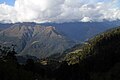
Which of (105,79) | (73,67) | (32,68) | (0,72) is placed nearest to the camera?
(0,72)

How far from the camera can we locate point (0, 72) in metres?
116

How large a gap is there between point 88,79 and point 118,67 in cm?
2528

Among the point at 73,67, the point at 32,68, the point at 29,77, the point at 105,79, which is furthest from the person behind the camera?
the point at 73,67

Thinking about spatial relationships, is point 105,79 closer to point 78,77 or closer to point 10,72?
point 78,77

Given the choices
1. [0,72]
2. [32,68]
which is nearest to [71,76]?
[32,68]

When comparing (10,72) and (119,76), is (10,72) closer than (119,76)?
Yes

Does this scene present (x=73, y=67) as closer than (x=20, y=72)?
No

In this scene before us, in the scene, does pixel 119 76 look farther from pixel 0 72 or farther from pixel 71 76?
pixel 0 72

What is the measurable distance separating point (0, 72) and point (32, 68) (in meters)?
65.0

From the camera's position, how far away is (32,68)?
18100cm

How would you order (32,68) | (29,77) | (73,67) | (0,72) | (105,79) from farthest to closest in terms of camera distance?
(73,67)
(32,68)
(105,79)
(29,77)
(0,72)

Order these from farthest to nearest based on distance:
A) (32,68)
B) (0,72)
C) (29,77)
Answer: (32,68), (29,77), (0,72)

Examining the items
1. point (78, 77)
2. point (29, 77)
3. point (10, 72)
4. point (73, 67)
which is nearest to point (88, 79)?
point (78, 77)

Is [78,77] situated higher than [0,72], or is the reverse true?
[0,72]
